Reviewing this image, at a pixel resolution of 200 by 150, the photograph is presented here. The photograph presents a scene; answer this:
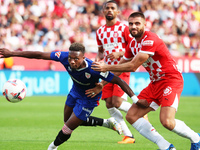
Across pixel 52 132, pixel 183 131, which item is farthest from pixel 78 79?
pixel 52 132

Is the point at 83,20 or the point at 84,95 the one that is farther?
the point at 83,20

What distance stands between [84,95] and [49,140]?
1.82 metres

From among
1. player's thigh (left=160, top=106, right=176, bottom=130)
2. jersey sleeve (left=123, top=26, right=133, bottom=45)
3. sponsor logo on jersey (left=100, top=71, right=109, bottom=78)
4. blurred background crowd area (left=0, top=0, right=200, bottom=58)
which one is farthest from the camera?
blurred background crowd area (left=0, top=0, right=200, bottom=58)

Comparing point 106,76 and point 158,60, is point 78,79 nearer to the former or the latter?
point 106,76

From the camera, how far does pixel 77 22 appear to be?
21.8 metres

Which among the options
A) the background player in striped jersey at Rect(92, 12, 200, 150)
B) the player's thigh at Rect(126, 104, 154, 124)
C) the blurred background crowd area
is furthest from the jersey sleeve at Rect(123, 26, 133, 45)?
the blurred background crowd area

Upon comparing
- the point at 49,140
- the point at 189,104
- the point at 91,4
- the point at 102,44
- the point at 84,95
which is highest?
the point at 91,4

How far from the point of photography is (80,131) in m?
9.38

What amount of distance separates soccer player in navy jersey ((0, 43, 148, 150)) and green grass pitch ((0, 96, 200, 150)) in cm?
82

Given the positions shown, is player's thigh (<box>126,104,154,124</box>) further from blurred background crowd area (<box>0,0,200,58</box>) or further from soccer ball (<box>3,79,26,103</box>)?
blurred background crowd area (<box>0,0,200,58</box>)

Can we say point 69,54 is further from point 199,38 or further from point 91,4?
point 199,38

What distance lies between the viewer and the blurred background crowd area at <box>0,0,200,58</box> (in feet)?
65.1

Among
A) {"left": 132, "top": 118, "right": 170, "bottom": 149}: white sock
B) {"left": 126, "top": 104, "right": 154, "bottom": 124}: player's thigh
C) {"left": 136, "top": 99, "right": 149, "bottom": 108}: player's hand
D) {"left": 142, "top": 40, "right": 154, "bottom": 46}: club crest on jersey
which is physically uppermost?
{"left": 142, "top": 40, "right": 154, "bottom": 46}: club crest on jersey

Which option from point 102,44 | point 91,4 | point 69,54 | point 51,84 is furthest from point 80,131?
point 91,4
